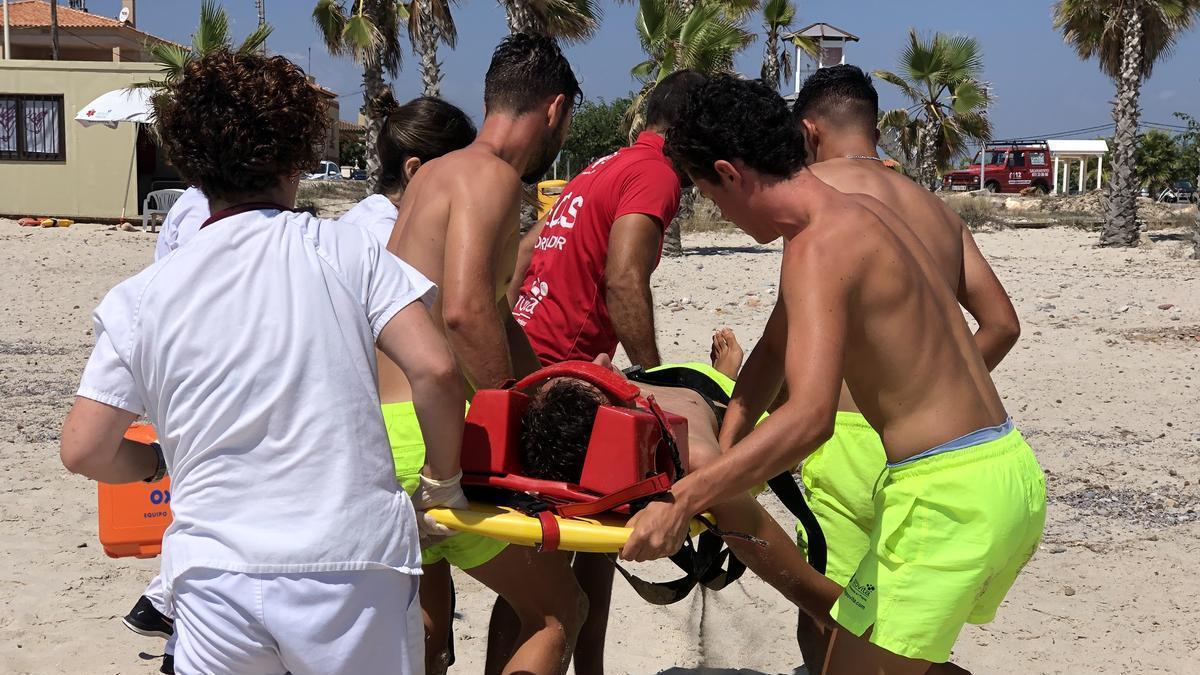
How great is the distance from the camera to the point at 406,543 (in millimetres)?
2164

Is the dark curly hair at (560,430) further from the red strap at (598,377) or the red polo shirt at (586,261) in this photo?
the red polo shirt at (586,261)

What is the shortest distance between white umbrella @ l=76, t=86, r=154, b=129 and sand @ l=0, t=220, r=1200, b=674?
814 centimetres

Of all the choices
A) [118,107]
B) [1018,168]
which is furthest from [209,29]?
[1018,168]

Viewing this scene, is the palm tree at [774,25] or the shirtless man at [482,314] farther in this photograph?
the palm tree at [774,25]

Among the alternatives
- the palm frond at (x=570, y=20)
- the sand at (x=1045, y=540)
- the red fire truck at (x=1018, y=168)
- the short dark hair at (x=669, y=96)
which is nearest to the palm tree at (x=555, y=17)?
the palm frond at (x=570, y=20)

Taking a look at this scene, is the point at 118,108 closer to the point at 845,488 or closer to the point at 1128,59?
the point at 1128,59

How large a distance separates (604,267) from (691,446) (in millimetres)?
1107

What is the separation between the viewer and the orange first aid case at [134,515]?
369 centimetres

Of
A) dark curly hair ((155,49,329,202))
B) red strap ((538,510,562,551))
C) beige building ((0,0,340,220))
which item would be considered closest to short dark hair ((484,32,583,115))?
dark curly hair ((155,49,329,202))

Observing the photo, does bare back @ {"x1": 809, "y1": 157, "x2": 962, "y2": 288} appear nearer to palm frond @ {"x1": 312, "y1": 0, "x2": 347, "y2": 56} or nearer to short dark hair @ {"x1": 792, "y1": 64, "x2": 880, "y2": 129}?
short dark hair @ {"x1": 792, "y1": 64, "x2": 880, "y2": 129}

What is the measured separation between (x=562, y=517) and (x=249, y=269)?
942 mm

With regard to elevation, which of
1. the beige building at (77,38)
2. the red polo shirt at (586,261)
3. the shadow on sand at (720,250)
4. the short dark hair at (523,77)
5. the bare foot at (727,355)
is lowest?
the shadow on sand at (720,250)

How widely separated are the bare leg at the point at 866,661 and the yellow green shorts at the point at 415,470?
0.88 m

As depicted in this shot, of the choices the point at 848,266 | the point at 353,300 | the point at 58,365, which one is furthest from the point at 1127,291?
the point at 353,300
